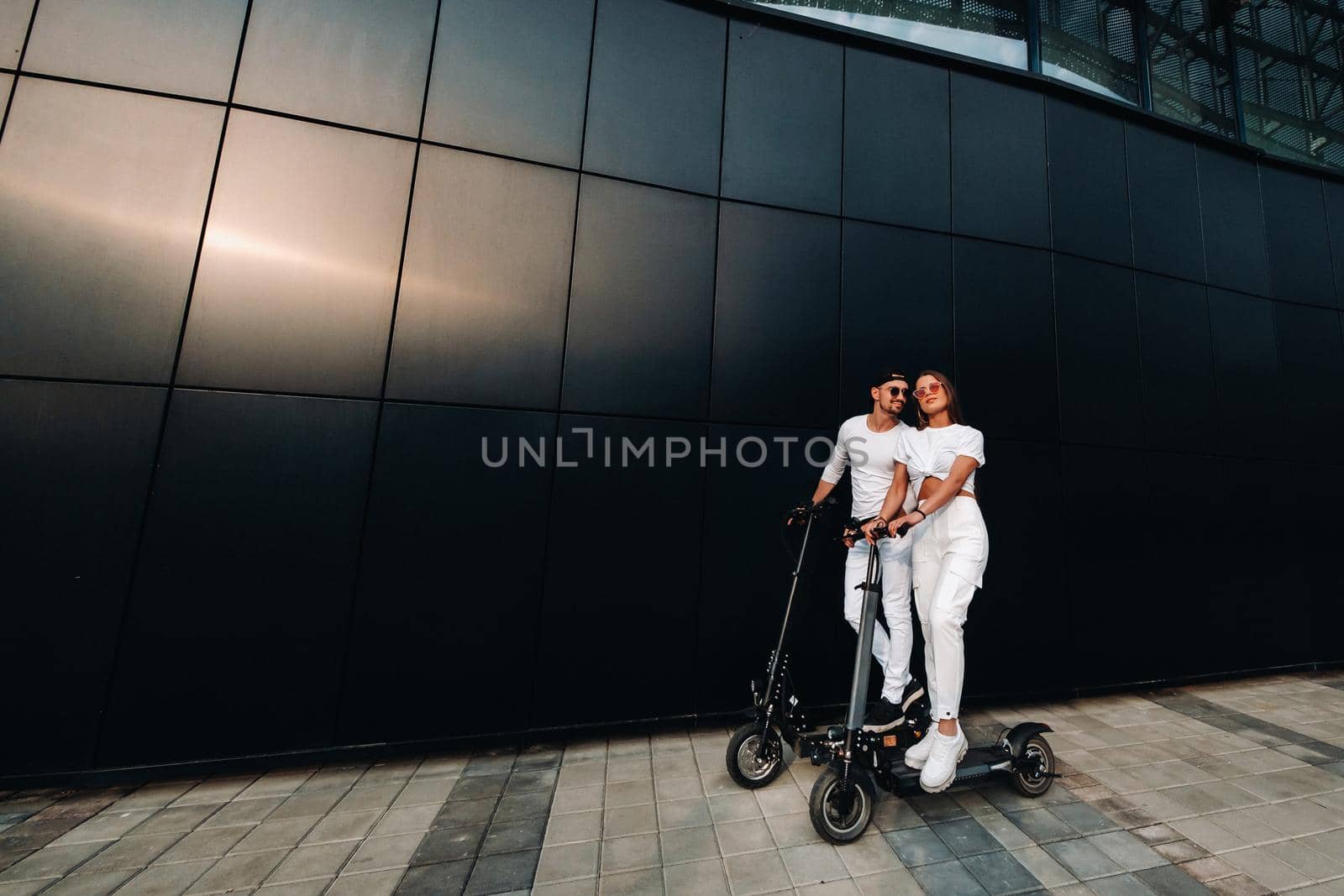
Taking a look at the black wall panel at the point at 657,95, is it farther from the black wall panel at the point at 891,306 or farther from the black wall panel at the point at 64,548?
the black wall panel at the point at 64,548

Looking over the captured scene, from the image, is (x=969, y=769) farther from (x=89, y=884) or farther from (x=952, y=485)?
(x=89, y=884)

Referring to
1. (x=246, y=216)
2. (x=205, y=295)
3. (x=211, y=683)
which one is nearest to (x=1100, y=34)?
(x=246, y=216)

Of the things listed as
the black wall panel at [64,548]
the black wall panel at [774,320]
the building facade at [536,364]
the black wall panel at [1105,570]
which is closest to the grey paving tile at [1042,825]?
the building facade at [536,364]

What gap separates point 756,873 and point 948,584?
68.4 inches

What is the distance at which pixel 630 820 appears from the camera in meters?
2.48

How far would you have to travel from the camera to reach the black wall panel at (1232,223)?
522 centimetres

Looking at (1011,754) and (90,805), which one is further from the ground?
(1011,754)

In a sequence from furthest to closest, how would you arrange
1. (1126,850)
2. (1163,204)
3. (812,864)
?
1. (1163,204)
2. (1126,850)
3. (812,864)

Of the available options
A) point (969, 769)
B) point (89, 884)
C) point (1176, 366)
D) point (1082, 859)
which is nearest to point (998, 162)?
point (1176, 366)

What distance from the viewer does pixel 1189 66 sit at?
19.0ft

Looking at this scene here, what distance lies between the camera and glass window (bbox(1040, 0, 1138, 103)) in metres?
5.09

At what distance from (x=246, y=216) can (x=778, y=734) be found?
4898mm

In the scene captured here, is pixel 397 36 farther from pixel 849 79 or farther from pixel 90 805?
pixel 90 805

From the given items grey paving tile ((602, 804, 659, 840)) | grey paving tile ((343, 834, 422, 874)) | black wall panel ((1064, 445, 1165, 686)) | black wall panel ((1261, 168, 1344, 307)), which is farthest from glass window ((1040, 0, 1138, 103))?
grey paving tile ((343, 834, 422, 874))
